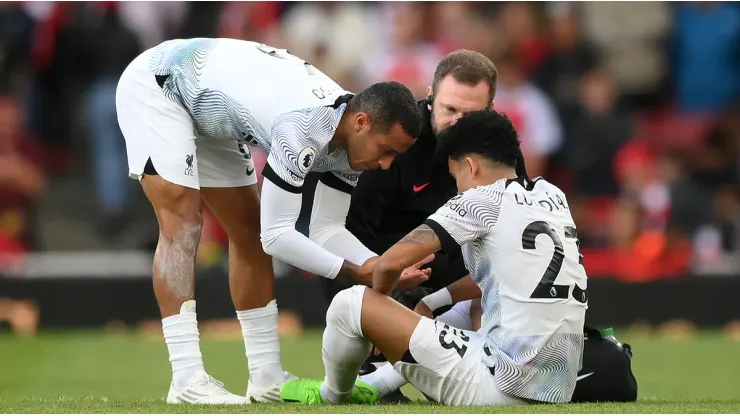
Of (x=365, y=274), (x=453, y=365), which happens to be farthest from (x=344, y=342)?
(x=453, y=365)

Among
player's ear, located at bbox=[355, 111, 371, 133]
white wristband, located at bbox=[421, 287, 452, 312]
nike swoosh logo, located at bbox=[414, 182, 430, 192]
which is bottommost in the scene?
white wristband, located at bbox=[421, 287, 452, 312]

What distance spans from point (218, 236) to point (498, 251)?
8.03 metres

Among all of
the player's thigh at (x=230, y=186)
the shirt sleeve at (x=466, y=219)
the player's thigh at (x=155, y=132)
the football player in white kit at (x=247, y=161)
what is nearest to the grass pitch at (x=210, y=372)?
the football player in white kit at (x=247, y=161)

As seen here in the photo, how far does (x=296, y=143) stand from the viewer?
6.28 metres

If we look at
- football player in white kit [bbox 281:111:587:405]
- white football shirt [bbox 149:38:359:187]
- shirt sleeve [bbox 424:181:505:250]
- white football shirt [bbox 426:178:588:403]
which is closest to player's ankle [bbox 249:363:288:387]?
football player in white kit [bbox 281:111:587:405]

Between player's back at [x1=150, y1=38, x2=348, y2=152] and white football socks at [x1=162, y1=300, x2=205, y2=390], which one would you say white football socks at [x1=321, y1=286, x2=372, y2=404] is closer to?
white football socks at [x1=162, y1=300, x2=205, y2=390]

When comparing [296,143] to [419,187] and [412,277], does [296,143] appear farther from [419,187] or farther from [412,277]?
[419,187]

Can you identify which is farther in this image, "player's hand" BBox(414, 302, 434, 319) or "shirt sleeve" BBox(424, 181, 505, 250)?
"player's hand" BBox(414, 302, 434, 319)

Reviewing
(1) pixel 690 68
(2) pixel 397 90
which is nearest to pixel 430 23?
(1) pixel 690 68

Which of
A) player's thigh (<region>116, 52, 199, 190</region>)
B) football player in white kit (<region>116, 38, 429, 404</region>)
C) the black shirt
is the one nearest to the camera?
football player in white kit (<region>116, 38, 429, 404</region>)

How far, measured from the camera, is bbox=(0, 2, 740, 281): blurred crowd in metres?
13.6

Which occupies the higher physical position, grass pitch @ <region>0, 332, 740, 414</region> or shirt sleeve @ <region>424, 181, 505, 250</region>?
shirt sleeve @ <region>424, 181, 505, 250</region>

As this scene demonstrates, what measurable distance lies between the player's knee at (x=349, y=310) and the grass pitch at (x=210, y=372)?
0.39m

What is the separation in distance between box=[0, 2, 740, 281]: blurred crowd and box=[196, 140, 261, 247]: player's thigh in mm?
5913
